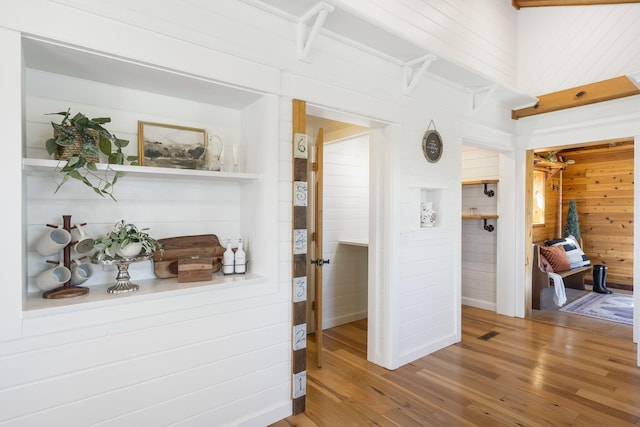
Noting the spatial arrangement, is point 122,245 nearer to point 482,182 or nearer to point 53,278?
point 53,278

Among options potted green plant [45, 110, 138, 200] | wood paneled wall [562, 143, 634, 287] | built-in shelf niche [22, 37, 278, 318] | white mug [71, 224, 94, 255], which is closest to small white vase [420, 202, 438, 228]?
built-in shelf niche [22, 37, 278, 318]

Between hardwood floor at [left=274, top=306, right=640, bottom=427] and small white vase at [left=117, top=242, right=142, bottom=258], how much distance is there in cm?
136

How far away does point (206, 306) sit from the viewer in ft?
6.26

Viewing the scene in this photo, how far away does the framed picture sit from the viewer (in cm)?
197

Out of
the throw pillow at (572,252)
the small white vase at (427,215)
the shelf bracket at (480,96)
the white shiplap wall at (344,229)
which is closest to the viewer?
the small white vase at (427,215)

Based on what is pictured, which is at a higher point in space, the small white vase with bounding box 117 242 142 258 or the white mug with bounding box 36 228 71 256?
the white mug with bounding box 36 228 71 256

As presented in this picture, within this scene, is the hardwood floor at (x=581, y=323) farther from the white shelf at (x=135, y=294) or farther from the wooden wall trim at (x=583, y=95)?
the white shelf at (x=135, y=294)

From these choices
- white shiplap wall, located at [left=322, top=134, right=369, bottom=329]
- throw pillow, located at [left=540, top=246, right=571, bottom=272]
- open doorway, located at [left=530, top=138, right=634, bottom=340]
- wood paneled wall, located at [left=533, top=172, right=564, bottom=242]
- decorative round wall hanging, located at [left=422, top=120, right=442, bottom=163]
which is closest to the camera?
decorative round wall hanging, located at [left=422, top=120, right=442, bottom=163]

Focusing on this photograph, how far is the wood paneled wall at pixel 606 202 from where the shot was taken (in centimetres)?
581

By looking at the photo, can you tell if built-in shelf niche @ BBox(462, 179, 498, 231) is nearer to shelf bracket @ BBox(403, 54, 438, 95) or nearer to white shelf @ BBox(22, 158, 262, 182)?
shelf bracket @ BBox(403, 54, 438, 95)

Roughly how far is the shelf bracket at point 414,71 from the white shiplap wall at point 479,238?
6.44ft

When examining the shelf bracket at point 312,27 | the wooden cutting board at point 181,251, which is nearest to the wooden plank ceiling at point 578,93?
the shelf bracket at point 312,27

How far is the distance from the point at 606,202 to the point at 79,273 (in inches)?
303

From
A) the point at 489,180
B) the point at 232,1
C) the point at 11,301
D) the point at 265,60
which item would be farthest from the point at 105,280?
the point at 489,180
